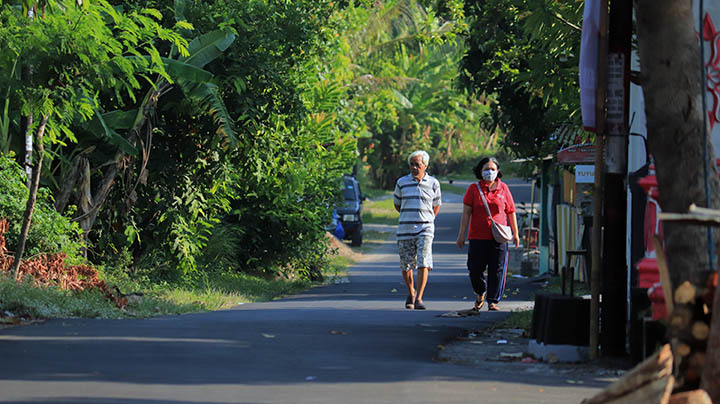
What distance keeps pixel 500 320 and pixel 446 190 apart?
5978cm

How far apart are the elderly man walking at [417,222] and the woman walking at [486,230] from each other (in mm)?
462

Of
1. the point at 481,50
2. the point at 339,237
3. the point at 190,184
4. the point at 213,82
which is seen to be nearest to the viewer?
the point at 213,82

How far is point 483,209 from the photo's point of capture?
1282 centimetres

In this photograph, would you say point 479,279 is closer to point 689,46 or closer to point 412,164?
point 412,164

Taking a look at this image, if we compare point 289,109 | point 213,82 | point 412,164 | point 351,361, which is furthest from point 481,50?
point 351,361

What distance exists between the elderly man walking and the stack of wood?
7.94m

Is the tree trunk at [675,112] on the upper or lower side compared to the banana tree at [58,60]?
lower

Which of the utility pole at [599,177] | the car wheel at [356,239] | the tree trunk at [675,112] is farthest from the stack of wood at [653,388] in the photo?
the car wheel at [356,239]

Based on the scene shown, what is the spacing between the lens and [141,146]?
52.5ft

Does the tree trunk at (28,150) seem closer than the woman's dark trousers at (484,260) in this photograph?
No

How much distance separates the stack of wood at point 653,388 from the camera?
512 centimetres

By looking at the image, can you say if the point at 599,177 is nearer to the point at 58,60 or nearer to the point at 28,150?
the point at 58,60

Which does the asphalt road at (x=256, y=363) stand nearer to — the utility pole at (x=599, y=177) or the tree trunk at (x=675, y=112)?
the utility pole at (x=599, y=177)

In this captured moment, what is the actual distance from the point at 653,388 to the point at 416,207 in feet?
26.8
